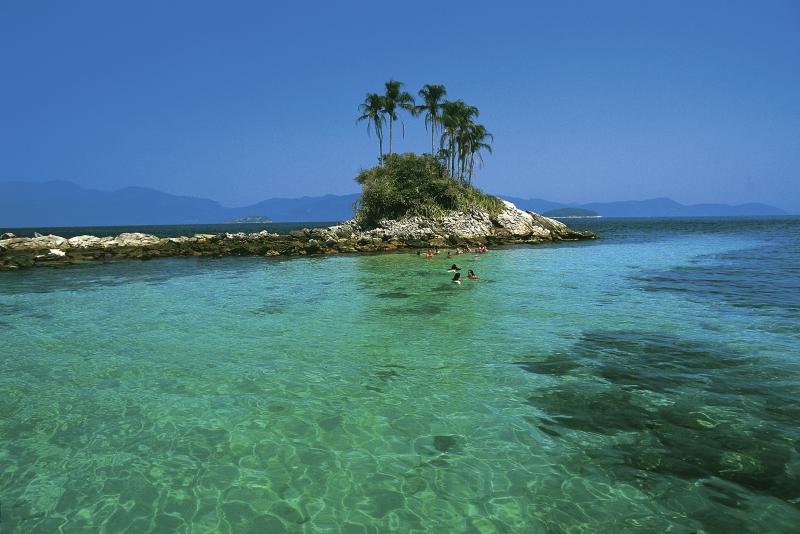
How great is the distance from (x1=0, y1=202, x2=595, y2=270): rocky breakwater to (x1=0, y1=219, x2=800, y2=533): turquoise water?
22399mm

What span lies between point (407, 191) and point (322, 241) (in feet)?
37.4

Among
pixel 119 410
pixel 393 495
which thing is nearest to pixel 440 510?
pixel 393 495

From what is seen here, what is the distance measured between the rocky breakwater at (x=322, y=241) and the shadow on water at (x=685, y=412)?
29592mm

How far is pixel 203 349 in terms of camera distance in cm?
1005

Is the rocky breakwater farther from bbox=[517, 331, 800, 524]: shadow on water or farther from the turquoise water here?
bbox=[517, 331, 800, 524]: shadow on water

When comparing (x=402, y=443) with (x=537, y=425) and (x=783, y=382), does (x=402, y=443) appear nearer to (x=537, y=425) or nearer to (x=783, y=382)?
(x=537, y=425)

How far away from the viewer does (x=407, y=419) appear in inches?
253

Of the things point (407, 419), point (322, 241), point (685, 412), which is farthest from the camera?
point (322, 241)

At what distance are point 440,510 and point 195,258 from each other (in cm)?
3386

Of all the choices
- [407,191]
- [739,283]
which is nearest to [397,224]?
[407,191]

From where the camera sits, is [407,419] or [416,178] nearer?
[407,419]

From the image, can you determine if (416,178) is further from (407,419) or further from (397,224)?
(407,419)

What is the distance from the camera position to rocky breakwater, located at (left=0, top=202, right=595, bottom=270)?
33.9m

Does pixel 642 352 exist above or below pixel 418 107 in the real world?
below
